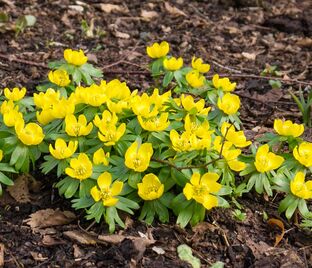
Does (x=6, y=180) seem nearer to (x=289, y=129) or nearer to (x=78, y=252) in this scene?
(x=78, y=252)

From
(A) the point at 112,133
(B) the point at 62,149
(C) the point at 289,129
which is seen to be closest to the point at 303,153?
(C) the point at 289,129

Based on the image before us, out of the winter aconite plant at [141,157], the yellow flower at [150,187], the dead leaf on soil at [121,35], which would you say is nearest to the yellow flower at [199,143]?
the winter aconite plant at [141,157]

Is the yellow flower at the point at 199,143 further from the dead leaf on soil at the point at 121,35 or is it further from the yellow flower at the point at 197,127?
the dead leaf on soil at the point at 121,35

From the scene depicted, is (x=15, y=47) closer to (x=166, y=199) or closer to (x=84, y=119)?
(x=84, y=119)

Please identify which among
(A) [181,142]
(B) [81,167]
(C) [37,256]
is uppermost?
(A) [181,142]

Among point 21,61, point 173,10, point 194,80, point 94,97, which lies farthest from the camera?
point 173,10

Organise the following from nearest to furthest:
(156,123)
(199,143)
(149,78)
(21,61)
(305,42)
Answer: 1. (199,143)
2. (156,123)
3. (21,61)
4. (149,78)
5. (305,42)

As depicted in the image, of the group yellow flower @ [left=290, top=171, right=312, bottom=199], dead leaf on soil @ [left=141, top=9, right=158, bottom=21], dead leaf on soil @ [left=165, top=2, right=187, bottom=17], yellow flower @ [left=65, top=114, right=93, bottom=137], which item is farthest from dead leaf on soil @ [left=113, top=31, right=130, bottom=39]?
yellow flower @ [left=290, top=171, right=312, bottom=199]
